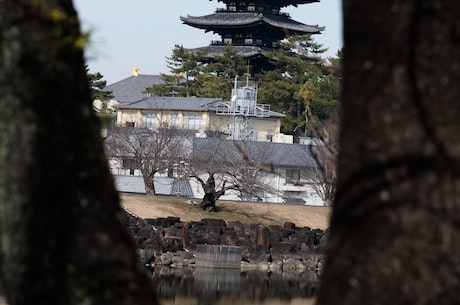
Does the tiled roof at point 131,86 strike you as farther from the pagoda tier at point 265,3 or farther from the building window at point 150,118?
the building window at point 150,118

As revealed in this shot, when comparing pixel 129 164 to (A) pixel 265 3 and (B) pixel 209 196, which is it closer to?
(B) pixel 209 196

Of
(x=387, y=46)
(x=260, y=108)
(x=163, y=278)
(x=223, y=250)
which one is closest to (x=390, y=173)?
(x=387, y=46)

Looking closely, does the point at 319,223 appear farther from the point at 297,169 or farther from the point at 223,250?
the point at 223,250

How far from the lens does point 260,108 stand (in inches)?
2197

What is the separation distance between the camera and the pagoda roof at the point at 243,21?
202 ft

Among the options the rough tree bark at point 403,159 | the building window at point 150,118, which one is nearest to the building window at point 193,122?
the building window at point 150,118

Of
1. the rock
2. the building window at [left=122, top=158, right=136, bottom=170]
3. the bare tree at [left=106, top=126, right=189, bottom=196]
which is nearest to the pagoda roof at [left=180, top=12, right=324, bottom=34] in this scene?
the bare tree at [left=106, top=126, right=189, bottom=196]

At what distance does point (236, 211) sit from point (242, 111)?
1302cm

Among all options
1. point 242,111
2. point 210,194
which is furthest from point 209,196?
point 242,111

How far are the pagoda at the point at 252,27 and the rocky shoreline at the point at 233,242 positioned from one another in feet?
83.7

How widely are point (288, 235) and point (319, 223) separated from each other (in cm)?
462

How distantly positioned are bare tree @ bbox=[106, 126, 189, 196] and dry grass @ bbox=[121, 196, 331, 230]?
221 cm

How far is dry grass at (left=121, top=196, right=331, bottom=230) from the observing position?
129 ft

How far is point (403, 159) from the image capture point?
2.16 m
